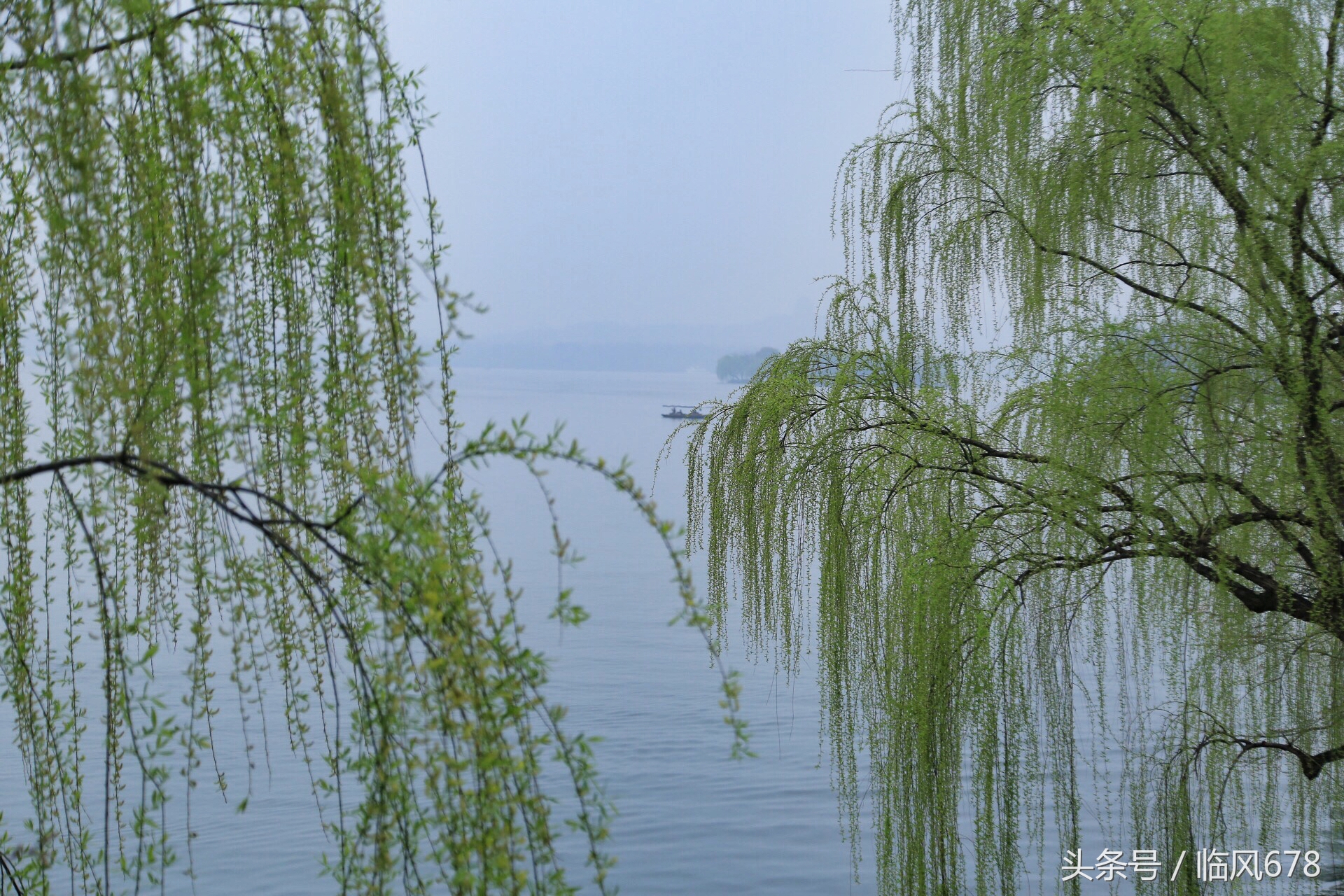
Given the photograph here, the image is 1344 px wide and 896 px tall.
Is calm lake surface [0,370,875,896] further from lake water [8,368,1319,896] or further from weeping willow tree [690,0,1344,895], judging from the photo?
weeping willow tree [690,0,1344,895]

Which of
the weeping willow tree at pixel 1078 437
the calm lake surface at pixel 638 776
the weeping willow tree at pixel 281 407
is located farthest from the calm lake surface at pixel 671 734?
the weeping willow tree at pixel 1078 437

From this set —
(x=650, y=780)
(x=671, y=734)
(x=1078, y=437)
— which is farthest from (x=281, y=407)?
(x=671, y=734)

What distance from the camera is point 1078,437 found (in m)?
3.06

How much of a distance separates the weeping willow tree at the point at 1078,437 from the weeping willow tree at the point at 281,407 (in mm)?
1930

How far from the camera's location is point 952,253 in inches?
142

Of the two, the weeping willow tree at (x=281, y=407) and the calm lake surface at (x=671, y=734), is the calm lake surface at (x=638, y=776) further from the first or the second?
the weeping willow tree at (x=281, y=407)

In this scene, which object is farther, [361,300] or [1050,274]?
[1050,274]

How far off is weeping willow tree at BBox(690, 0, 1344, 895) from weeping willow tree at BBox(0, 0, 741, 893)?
1930 millimetres

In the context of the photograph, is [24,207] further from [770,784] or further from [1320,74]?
[770,784]

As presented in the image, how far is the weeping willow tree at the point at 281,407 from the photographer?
119 centimetres

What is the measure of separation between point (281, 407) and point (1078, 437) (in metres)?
2.22

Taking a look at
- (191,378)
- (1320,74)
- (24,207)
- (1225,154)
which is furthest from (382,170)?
(1320,74)

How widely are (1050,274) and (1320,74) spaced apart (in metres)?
0.84

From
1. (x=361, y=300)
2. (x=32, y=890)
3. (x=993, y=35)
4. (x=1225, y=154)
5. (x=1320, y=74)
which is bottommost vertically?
(x=32, y=890)
